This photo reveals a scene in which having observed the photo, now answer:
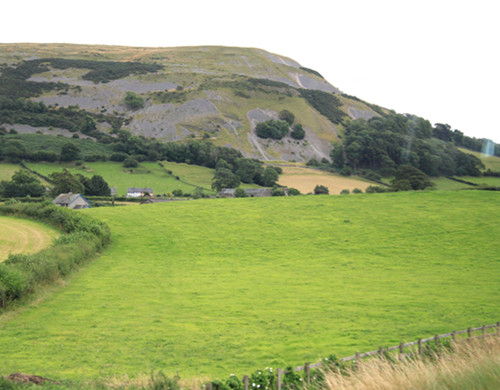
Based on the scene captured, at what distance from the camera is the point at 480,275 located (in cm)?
3619

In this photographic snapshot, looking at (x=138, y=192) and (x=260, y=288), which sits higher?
(x=260, y=288)

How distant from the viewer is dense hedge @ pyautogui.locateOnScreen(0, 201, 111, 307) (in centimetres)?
2622

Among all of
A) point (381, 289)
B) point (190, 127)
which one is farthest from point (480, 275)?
point (190, 127)

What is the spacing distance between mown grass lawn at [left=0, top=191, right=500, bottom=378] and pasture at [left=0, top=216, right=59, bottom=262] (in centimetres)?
564

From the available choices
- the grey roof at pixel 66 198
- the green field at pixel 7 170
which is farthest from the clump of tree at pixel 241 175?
the green field at pixel 7 170

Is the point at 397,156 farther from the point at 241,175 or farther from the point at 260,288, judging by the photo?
the point at 260,288

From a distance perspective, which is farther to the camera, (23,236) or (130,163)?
(130,163)

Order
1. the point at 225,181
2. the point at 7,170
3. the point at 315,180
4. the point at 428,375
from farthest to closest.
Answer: the point at 315,180
the point at 225,181
the point at 7,170
the point at 428,375

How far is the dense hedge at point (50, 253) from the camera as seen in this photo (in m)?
26.2

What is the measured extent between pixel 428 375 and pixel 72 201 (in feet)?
272

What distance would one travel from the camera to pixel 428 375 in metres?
12.1

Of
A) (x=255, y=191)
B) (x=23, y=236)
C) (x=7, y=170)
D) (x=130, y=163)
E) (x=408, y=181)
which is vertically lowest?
(x=7, y=170)

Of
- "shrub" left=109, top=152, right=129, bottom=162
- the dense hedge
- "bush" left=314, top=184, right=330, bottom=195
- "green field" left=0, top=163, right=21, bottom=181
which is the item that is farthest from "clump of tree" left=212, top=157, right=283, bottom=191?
the dense hedge

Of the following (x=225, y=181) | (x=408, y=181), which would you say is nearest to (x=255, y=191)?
(x=225, y=181)
